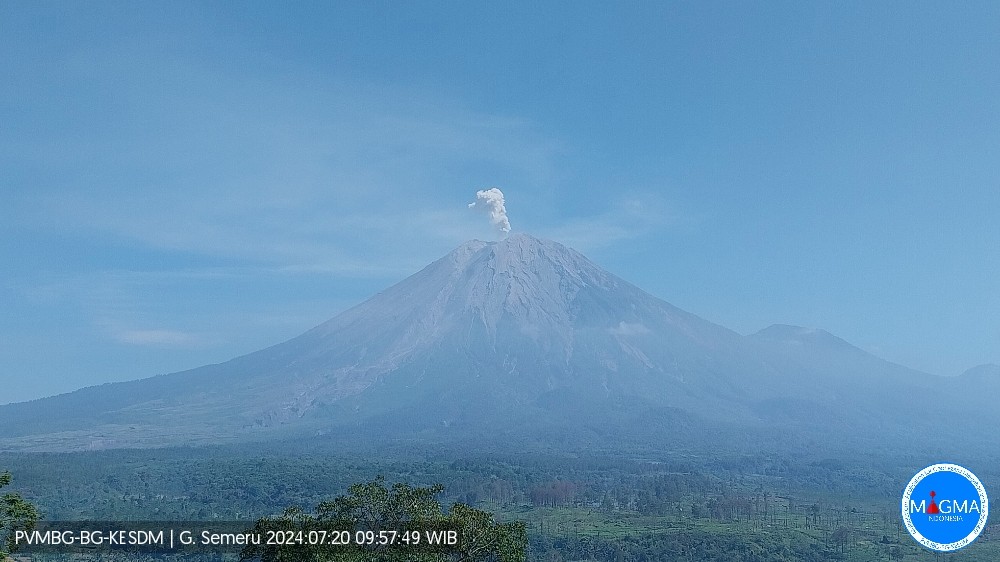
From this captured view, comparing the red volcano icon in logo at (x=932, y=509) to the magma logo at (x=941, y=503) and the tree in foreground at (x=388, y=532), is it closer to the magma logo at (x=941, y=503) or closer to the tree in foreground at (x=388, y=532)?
the magma logo at (x=941, y=503)

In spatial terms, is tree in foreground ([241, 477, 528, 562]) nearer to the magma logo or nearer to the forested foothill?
the magma logo

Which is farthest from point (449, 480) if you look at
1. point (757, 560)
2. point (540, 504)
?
point (757, 560)

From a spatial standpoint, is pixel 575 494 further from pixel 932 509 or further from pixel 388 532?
pixel 388 532

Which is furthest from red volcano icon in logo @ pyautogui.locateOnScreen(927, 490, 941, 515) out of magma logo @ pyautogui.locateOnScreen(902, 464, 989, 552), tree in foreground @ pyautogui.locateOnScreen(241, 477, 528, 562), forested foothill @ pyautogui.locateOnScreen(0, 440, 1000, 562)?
forested foothill @ pyautogui.locateOnScreen(0, 440, 1000, 562)

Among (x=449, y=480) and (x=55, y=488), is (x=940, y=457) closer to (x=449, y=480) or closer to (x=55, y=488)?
(x=449, y=480)

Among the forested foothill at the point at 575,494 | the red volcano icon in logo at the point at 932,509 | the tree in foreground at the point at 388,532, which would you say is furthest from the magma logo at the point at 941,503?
the forested foothill at the point at 575,494

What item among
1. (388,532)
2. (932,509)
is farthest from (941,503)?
(388,532)
